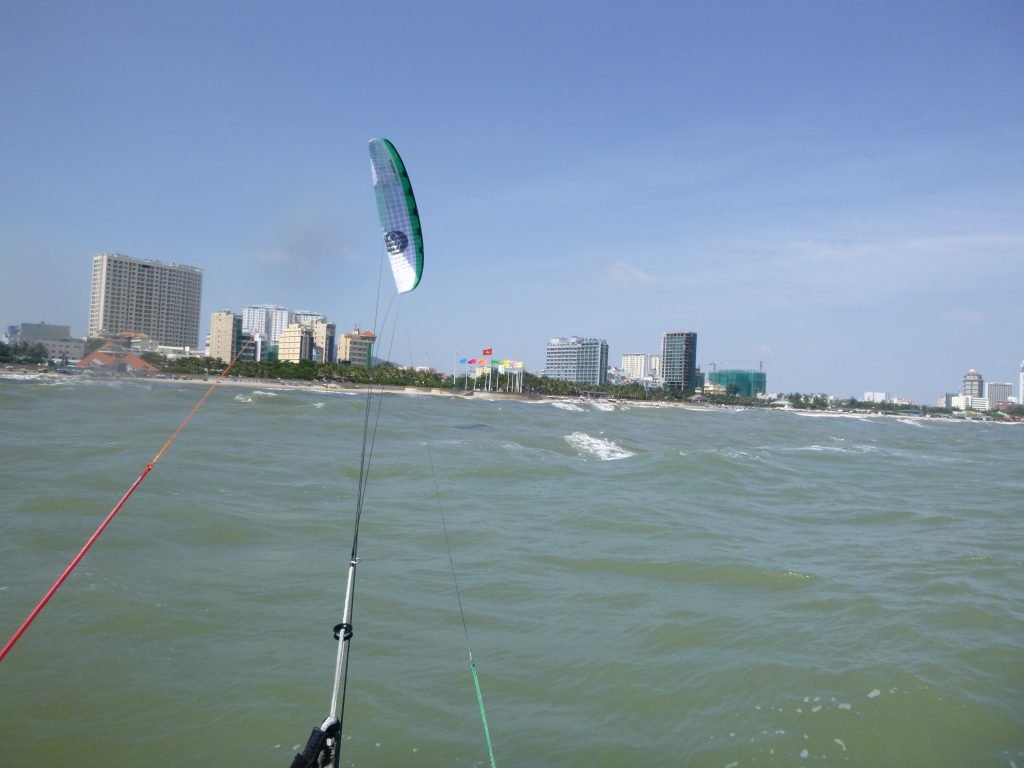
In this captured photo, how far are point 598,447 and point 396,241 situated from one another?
685 inches

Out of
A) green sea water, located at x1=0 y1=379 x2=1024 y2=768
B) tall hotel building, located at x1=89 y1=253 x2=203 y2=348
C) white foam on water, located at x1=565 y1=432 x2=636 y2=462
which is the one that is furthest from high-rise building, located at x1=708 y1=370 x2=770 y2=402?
green sea water, located at x1=0 y1=379 x2=1024 y2=768

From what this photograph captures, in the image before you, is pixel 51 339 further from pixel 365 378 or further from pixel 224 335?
pixel 365 378

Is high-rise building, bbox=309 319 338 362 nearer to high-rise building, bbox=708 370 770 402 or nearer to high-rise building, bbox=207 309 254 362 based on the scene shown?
high-rise building, bbox=207 309 254 362

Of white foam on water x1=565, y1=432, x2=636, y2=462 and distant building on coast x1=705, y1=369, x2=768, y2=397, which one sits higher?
distant building on coast x1=705, y1=369, x2=768, y2=397

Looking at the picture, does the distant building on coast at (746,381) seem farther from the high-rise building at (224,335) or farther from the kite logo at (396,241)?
the kite logo at (396,241)

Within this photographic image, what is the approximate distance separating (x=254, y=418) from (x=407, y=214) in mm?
20527

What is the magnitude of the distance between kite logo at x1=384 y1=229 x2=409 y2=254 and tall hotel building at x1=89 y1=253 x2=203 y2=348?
84271 millimetres

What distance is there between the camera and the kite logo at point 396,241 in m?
4.86

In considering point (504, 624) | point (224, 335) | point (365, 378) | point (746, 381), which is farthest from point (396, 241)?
point (746, 381)

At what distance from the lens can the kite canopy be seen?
15.7 feet

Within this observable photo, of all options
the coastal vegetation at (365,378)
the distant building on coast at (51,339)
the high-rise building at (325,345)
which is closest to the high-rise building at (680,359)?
the coastal vegetation at (365,378)

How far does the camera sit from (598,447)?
70.9 ft

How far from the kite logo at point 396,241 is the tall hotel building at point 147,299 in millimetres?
84271

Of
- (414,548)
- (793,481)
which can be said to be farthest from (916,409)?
(414,548)
